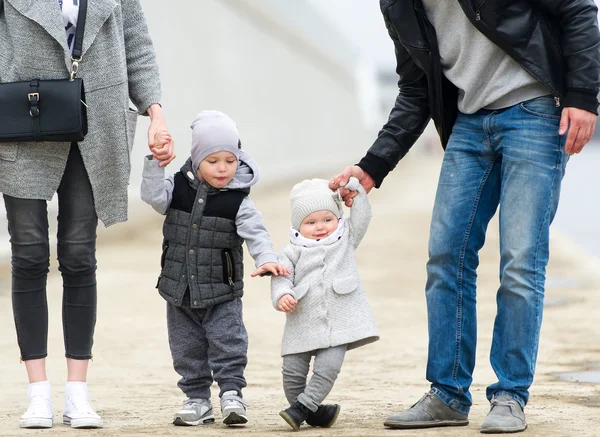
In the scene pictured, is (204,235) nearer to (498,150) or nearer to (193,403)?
(193,403)

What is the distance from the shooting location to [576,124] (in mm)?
4230

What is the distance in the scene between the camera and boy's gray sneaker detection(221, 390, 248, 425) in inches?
177

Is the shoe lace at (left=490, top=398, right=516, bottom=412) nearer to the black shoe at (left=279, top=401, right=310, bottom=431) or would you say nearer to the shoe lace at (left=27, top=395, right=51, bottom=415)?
the black shoe at (left=279, top=401, right=310, bottom=431)

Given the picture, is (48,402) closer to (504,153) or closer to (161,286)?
(161,286)

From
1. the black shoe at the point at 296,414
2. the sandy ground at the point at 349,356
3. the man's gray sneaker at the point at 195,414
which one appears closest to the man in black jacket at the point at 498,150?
the sandy ground at the point at 349,356

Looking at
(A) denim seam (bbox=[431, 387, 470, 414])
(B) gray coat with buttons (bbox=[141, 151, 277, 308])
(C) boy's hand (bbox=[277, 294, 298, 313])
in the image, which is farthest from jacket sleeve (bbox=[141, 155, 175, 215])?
(A) denim seam (bbox=[431, 387, 470, 414])

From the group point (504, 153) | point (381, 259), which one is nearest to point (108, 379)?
point (504, 153)

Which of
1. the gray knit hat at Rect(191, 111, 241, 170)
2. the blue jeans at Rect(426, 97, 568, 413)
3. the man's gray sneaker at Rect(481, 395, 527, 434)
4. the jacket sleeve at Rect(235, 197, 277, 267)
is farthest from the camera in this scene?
the gray knit hat at Rect(191, 111, 241, 170)

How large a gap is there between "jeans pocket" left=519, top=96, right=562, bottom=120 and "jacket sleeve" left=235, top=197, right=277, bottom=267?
104 cm

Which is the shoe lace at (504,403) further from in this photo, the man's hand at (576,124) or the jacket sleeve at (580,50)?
the jacket sleeve at (580,50)

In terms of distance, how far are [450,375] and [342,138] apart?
45724mm

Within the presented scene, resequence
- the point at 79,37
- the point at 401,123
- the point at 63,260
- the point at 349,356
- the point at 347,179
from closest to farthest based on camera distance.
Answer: the point at 79,37 → the point at 63,260 → the point at 347,179 → the point at 401,123 → the point at 349,356

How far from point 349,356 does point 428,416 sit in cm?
244

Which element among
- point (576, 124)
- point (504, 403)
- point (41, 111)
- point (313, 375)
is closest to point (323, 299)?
point (313, 375)
